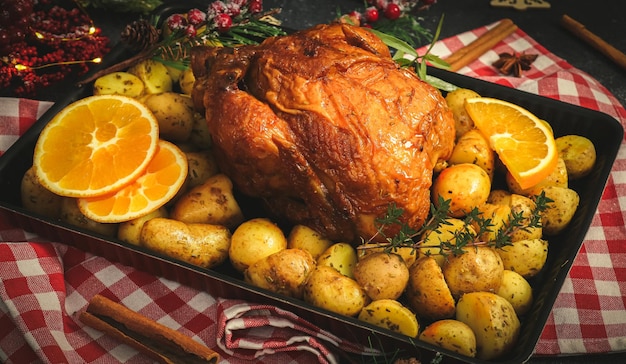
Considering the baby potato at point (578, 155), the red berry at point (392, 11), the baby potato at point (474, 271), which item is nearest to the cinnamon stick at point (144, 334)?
the baby potato at point (474, 271)

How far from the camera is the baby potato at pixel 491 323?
86.2 inches

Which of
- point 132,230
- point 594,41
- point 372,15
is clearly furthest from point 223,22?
point 594,41

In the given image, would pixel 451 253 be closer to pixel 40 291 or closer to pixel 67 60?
pixel 40 291

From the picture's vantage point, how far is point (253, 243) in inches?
97.6

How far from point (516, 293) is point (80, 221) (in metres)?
1.64

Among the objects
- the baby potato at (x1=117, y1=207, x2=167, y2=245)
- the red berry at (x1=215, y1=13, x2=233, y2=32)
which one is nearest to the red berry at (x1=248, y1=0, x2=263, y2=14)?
the red berry at (x1=215, y1=13, x2=233, y2=32)

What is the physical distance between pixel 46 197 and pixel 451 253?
1.58 m

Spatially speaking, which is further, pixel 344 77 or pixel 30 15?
pixel 30 15

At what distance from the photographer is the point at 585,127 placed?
2912 mm

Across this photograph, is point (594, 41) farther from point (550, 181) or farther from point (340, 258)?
point (340, 258)

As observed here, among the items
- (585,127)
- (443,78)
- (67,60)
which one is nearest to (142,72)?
(67,60)

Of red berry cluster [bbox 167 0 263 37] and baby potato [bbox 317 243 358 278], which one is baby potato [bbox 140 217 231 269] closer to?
baby potato [bbox 317 243 358 278]

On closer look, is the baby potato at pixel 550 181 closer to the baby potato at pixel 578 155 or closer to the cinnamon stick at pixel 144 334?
the baby potato at pixel 578 155

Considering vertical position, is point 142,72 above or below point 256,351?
above
